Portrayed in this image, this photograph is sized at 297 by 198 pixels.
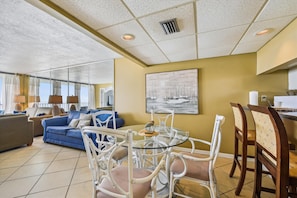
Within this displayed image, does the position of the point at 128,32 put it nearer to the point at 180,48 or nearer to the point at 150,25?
the point at 150,25

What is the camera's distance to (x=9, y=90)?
5.85m

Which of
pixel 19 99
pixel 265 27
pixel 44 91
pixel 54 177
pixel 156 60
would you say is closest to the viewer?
pixel 265 27

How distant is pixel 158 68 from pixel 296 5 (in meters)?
2.51

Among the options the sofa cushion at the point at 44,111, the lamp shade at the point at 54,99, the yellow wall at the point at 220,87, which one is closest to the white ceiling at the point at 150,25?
the yellow wall at the point at 220,87

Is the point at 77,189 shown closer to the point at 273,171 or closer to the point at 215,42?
the point at 273,171

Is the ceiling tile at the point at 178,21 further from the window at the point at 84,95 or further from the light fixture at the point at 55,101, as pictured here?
the window at the point at 84,95

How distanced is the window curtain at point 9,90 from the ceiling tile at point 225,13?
7.56 metres

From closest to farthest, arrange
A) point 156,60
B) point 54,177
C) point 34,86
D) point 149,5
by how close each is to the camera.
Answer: point 149,5, point 54,177, point 156,60, point 34,86

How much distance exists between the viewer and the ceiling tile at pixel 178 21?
4.99 feet

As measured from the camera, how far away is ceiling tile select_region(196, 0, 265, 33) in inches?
54.9

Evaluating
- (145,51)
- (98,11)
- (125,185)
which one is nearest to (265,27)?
(145,51)

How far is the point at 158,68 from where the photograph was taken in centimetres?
360

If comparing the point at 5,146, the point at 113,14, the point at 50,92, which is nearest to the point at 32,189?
the point at 5,146

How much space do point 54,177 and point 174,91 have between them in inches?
110
